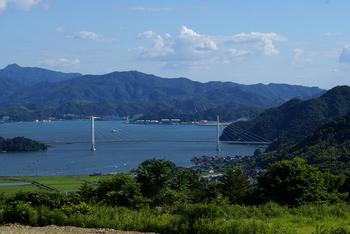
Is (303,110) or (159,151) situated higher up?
(303,110)

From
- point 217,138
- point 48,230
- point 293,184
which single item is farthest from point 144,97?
point 48,230

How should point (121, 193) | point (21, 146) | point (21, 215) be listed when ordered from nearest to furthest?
point (21, 215) → point (121, 193) → point (21, 146)

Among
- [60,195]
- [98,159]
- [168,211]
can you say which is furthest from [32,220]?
A: [98,159]

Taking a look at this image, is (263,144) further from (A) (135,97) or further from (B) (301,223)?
(A) (135,97)

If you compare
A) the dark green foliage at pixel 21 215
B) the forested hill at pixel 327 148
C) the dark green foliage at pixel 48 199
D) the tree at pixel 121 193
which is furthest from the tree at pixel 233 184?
the forested hill at pixel 327 148

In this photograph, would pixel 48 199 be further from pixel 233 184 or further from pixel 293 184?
pixel 233 184

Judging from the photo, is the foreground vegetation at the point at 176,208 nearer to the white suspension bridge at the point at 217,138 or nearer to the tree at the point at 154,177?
the tree at the point at 154,177

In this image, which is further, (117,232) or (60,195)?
(60,195)
